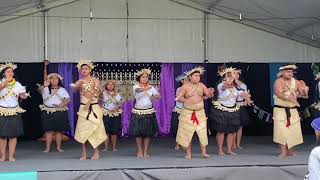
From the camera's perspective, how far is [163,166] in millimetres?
5574

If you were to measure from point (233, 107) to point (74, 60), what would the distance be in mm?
4080

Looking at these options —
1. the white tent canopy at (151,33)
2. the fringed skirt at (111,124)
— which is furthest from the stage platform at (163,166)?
the white tent canopy at (151,33)

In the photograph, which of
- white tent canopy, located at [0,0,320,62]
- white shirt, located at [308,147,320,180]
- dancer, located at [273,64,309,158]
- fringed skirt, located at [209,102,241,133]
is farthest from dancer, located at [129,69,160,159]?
white shirt, located at [308,147,320,180]

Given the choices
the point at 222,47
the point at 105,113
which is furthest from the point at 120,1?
the point at 105,113

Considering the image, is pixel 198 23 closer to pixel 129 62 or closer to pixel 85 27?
pixel 129 62

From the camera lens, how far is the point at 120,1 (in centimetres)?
993

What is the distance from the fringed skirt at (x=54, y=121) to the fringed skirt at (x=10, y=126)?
3.31 feet

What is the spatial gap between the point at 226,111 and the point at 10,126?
9.33ft

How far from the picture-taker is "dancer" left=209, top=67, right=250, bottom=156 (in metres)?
6.70

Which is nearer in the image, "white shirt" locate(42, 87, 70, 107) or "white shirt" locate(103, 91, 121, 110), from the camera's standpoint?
"white shirt" locate(42, 87, 70, 107)

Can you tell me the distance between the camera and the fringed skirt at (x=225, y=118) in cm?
671

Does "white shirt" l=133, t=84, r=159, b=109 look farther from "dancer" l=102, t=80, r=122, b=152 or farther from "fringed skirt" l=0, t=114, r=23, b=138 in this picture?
"fringed skirt" l=0, t=114, r=23, b=138

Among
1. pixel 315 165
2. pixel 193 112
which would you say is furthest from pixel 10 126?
pixel 315 165

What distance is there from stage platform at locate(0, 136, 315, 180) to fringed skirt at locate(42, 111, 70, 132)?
1.69 feet
